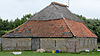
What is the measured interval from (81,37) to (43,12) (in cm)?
→ 951

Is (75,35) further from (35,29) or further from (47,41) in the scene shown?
(35,29)

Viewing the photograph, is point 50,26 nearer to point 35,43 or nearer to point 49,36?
point 49,36

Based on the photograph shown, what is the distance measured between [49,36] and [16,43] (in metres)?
6.56

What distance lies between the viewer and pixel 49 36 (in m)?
30.1

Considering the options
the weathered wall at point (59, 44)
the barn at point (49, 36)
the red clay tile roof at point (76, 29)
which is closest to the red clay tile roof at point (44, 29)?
the barn at point (49, 36)

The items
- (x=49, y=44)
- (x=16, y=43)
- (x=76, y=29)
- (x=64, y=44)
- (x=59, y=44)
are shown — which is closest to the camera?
(x=64, y=44)

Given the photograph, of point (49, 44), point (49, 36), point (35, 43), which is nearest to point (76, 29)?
point (49, 36)

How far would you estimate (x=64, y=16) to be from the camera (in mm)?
33375

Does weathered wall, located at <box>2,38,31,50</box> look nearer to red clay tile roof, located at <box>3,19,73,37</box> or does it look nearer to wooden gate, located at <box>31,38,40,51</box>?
wooden gate, located at <box>31,38,40,51</box>

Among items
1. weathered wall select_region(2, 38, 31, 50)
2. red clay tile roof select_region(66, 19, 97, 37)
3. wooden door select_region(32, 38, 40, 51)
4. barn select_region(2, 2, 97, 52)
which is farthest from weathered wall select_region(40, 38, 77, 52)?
weathered wall select_region(2, 38, 31, 50)

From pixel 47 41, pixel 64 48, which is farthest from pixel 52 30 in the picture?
pixel 64 48

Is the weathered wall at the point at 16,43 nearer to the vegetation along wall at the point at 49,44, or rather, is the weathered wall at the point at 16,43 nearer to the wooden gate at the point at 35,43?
the vegetation along wall at the point at 49,44

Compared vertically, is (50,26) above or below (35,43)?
above

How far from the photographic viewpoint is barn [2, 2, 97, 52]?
28.8m
